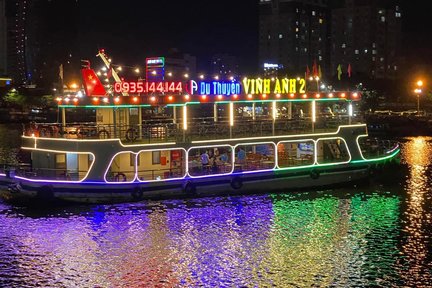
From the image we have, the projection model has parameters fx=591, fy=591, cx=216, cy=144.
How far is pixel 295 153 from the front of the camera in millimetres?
41812

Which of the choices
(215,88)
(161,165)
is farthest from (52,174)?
(215,88)

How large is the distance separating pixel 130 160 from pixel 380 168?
18718 millimetres

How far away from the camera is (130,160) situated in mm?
34906

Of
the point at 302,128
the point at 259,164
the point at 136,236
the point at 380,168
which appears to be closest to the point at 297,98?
the point at 302,128

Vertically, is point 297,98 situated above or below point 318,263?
above

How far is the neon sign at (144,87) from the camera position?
3533 centimetres

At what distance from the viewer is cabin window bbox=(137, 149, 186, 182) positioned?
1384 inches

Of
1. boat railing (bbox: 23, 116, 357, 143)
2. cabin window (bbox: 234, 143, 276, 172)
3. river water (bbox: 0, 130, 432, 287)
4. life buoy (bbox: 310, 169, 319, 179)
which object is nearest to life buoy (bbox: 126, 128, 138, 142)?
boat railing (bbox: 23, 116, 357, 143)

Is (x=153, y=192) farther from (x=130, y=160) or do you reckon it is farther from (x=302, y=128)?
(x=302, y=128)

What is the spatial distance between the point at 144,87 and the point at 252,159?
8824 mm

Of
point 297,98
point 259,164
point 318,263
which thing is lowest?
point 318,263

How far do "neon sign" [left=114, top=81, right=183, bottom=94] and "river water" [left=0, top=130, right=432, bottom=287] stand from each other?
6.77m

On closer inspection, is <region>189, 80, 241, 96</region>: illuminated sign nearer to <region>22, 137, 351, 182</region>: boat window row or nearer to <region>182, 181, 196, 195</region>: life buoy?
<region>22, 137, 351, 182</region>: boat window row

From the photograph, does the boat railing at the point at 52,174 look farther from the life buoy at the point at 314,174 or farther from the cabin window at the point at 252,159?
the life buoy at the point at 314,174
